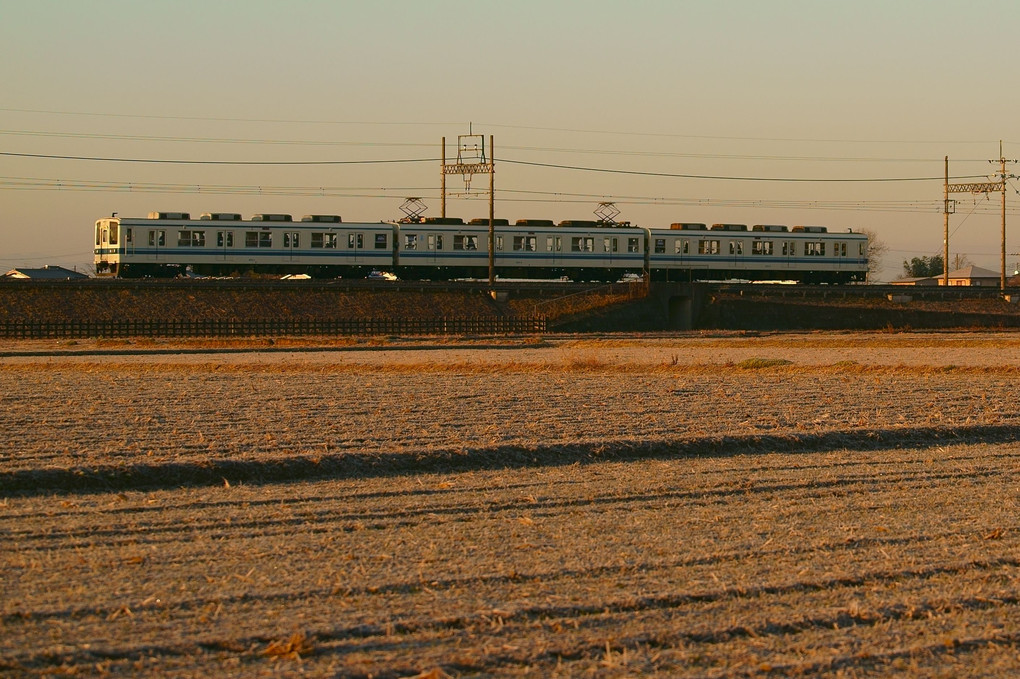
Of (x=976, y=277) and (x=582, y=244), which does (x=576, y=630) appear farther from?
(x=976, y=277)

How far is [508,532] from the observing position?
899cm

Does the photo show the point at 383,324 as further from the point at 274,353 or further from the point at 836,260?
the point at 836,260

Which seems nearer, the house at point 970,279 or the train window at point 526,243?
the train window at point 526,243

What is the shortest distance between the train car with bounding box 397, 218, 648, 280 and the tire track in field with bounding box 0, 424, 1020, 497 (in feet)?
131

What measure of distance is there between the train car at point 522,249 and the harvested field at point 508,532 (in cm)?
3450

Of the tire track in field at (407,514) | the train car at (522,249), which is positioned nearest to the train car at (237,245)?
the train car at (522,249)

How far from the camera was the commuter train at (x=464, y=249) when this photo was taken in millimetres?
50938

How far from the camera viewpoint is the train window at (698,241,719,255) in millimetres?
57812

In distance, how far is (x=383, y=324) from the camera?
46.7 metres

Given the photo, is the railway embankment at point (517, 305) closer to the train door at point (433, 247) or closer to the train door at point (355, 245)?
the train door at point (355, 245)

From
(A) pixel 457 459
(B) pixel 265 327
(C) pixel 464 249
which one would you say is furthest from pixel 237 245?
(A) pixel 457 459

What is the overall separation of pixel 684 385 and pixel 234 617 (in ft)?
50.5

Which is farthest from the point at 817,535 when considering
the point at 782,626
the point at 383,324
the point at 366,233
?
the point at 366,233

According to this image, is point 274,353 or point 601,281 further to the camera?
point 601,281
